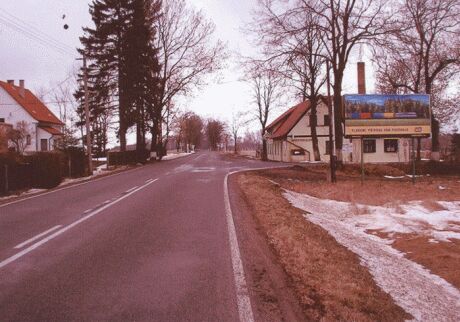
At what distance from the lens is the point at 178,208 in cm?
1316

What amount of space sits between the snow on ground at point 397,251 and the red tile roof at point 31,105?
47.7 m

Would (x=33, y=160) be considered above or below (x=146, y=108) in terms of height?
below

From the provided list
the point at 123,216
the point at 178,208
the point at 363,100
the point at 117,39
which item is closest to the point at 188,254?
the point at 123,216

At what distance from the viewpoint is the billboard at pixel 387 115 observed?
1024 inches

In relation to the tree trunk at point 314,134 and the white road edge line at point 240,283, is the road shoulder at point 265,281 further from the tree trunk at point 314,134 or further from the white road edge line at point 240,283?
the tree trunk at point 314,134

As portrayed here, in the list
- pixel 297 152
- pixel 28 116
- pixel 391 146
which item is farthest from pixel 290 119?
pixel 28 116

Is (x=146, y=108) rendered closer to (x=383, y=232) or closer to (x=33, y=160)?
(x=33, y=160)

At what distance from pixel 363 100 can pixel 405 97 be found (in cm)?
245

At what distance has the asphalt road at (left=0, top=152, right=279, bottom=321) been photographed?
5110 mm

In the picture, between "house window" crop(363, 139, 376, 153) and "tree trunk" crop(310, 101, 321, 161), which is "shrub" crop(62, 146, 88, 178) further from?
"house window" crop(363, 139, 376, 153)

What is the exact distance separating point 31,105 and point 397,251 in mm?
58832

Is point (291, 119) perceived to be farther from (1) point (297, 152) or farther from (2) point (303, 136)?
(1) point (297, 152)

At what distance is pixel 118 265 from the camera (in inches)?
275

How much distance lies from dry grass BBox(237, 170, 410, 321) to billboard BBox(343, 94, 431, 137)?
16.2 metres
